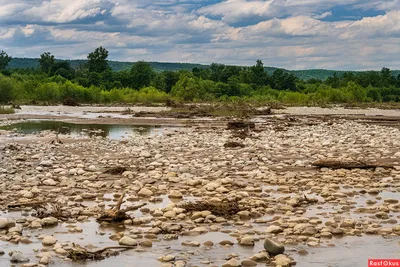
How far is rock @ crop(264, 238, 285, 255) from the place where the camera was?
Result: 7.02 metres

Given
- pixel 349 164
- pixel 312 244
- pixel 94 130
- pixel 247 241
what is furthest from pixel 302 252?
pixel 94 130

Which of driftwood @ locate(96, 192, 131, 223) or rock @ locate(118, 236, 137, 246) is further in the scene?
driftwood @ locate(96, 192, 131, 223)

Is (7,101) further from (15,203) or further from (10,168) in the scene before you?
(15,203)

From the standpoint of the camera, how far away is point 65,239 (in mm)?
7812

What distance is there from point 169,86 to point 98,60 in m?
26.1

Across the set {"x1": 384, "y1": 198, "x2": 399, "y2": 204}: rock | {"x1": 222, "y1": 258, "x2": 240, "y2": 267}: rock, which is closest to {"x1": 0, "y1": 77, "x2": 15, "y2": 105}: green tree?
{"x1": 384, "y1": 198, "x2": 399, "y2": 204}: rock

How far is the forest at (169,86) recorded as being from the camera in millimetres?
77438

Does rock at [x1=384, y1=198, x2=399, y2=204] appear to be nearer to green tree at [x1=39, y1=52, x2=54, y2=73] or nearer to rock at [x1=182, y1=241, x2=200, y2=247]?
rock at [x1=182, y1=241, x2=200, y2=247]

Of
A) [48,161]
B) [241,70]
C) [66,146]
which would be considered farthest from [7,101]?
[241,70]

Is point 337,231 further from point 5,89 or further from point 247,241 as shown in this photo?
point 5,89

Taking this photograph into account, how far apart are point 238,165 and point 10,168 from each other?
19.2ft

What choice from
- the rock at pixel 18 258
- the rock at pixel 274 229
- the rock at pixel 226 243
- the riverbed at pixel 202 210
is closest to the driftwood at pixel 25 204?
the riverbed at pixel 202 210

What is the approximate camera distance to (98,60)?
12375cm

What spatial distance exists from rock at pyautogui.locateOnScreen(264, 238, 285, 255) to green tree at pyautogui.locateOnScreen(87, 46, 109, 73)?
119 m
